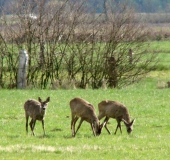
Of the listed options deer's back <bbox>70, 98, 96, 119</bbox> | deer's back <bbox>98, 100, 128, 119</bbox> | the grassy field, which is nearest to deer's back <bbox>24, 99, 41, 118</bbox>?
the grassy field

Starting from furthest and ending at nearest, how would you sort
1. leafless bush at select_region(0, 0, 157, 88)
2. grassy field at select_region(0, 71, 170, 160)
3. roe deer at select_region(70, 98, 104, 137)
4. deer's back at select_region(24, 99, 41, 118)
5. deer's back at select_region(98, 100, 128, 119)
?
leafless bush at select_region(0, 0, 157, 88) < deer's back at select_region(98, 100, 128, 119) < deer's back at select_region(24, 99, 41, 118) < roe deer at select_region(70, 98, 104, 137) < grassy field at select_region(0, 71, 170, 160)

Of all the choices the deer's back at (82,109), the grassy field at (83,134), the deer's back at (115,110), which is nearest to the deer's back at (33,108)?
the grassy field at (83,134)

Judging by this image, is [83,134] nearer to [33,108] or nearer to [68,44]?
[33,108]

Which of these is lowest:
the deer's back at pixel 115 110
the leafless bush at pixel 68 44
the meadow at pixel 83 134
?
the meadow at pixel 83 134

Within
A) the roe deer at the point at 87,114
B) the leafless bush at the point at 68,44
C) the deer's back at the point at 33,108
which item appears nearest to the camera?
the roe deer at the point at 87,114

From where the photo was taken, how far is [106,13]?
3253 centimetres

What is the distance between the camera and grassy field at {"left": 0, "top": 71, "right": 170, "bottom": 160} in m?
13.3

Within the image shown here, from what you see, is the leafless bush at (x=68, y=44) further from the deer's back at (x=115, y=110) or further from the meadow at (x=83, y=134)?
the deer's back at (x=115, y=110)

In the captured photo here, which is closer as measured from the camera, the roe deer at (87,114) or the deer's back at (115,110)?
the roe deer at (87,114)

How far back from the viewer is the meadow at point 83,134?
43.7ft

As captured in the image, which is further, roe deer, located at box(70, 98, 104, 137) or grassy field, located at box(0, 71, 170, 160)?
roe deer, located at box(70, 98, 104, 137)

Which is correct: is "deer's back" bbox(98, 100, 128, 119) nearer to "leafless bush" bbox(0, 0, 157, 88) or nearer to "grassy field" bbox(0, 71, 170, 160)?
"grassy field" bbox(0, 71, 170, 160)

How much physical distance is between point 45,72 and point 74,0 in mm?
4148

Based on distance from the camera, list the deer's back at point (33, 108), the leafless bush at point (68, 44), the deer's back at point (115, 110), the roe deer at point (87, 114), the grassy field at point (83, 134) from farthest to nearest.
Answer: the leafless bush at point (68, 44) < the deer's back at point (115, 110) < the deer's back at point (33, 108) < the roe deer at point (87, 114) < the grassy field at point (83, 134)
